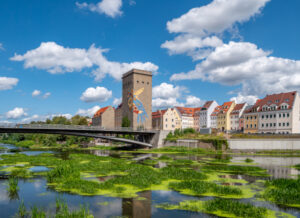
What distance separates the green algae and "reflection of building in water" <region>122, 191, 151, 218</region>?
3.12 ft

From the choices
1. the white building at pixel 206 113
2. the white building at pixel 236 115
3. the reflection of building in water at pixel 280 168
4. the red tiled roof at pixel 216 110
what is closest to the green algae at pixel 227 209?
the reflection of building in water at pixel 280 168

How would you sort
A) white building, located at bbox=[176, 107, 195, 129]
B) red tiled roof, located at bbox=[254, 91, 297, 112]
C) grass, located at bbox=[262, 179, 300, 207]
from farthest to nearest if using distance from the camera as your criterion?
white building, located at bbox=[176, 107, 195, 129] < red tiled roof, located at bbox=[254, 91, 297, 112] < grass, located at bbox=[262, 179, 300, 207]

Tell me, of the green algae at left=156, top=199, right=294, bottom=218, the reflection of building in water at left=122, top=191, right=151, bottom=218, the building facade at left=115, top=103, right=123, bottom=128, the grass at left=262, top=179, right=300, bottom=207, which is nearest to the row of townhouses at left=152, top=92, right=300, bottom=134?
the building facade at left=115, top=103, right=123, bottom=128

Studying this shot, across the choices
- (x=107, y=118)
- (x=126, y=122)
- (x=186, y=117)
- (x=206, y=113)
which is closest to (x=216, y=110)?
(x=206, y=113)

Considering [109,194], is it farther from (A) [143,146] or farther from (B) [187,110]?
(B) [187,110]

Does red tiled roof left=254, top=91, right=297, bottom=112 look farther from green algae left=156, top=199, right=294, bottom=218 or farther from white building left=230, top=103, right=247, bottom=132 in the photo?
green algae left=156, top=199, right=294, bottom=218

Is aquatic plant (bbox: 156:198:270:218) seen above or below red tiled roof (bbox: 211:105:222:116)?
below

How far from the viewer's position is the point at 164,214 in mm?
13750

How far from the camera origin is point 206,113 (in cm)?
11069

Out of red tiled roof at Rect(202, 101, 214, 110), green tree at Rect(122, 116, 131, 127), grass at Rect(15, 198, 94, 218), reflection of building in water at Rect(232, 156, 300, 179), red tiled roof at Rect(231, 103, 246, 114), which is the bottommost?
reflection of building in water at Rect(232, 156, 300, 179)

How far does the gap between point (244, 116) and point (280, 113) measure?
45.4 feet

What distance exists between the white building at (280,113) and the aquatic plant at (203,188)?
205ft

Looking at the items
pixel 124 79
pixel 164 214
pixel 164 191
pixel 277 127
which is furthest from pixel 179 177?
pixel 124 79

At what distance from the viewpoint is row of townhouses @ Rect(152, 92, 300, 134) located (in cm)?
7200
